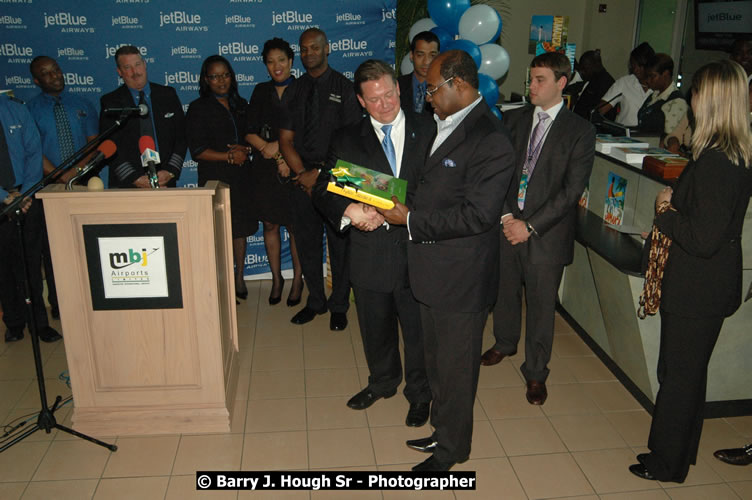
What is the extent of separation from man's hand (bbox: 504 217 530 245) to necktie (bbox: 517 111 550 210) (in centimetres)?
14

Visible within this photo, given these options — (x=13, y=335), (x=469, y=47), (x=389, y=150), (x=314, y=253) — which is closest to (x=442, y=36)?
(x=469, y=47)

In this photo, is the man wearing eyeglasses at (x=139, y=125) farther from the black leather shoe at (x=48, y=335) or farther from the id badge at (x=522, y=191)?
the id badge at (x=522, y=191)

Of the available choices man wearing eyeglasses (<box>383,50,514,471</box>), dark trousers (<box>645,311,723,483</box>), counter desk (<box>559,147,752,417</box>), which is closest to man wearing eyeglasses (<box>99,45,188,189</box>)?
man wearing eyeglasses (<box>383,50,514,471</box>)

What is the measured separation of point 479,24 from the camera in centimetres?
446

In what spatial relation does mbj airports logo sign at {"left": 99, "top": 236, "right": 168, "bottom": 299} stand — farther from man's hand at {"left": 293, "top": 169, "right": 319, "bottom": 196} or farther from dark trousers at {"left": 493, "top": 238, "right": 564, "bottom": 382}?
dark trousers at {"left": 493, "top": 238, "right": 564, "bottom": 382}

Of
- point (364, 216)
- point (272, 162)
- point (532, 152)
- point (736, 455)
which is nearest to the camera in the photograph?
point (364, 216)

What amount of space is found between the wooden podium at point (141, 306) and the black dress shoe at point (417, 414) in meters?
0.97

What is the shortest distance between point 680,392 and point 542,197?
1.23 metres

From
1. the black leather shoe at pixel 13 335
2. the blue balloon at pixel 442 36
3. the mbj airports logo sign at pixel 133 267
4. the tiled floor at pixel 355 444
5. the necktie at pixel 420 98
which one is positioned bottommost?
the tiled floor at pixel 355 444

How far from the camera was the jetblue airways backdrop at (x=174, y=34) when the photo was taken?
472 cm

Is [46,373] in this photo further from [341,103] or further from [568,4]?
[568,4]

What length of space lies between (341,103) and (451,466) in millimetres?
2513

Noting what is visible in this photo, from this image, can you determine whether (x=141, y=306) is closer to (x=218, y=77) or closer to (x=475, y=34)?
(x=218, y=77)

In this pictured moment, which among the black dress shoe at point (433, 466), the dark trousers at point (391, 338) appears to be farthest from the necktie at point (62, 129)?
the black dress shoe at point (433, 466)
